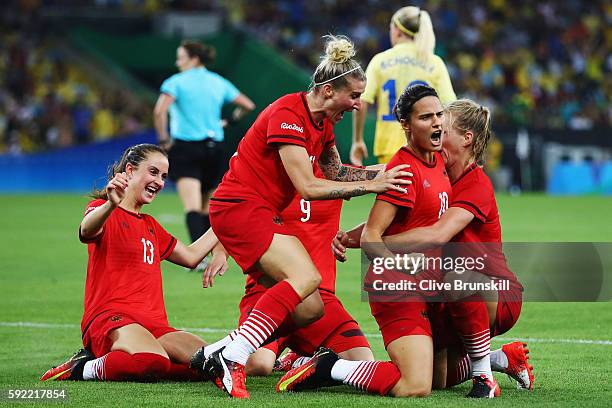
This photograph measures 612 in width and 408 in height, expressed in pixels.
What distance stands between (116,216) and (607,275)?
5.93m

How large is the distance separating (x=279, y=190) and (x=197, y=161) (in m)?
6.35

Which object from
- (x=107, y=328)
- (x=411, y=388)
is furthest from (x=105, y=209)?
(x=411, y=388)

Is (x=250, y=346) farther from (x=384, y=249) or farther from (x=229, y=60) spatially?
(x=229, y=60)

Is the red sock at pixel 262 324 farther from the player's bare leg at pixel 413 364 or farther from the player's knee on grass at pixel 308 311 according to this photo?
the player's bare leg at pixel 413 364

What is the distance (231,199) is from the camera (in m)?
5.75

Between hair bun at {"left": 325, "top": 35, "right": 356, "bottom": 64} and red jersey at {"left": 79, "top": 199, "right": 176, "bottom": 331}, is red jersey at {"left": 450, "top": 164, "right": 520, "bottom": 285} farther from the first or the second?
red jersey at {"left": 79, "top": 199, "right": 176, "bottom": 331}

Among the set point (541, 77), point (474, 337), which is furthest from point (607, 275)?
point (541, 77)

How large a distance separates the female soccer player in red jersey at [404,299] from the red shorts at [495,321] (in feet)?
0.50

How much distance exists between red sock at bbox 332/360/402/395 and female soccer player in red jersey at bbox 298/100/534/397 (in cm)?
38

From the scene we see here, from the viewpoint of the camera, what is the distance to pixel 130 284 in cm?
617

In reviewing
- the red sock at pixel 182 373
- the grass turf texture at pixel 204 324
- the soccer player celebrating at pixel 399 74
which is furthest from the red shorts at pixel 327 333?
the soccer player celebrating at pixel 399 74

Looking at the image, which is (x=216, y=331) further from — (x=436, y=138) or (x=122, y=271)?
(x=436, y=138)

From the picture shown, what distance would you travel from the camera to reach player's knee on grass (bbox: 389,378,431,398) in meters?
5.38

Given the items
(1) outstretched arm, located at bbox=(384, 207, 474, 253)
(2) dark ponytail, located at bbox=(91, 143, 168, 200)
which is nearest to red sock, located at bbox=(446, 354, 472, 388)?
(1) outstretched arm, located at bbox=(384, 207, 474, 253)
